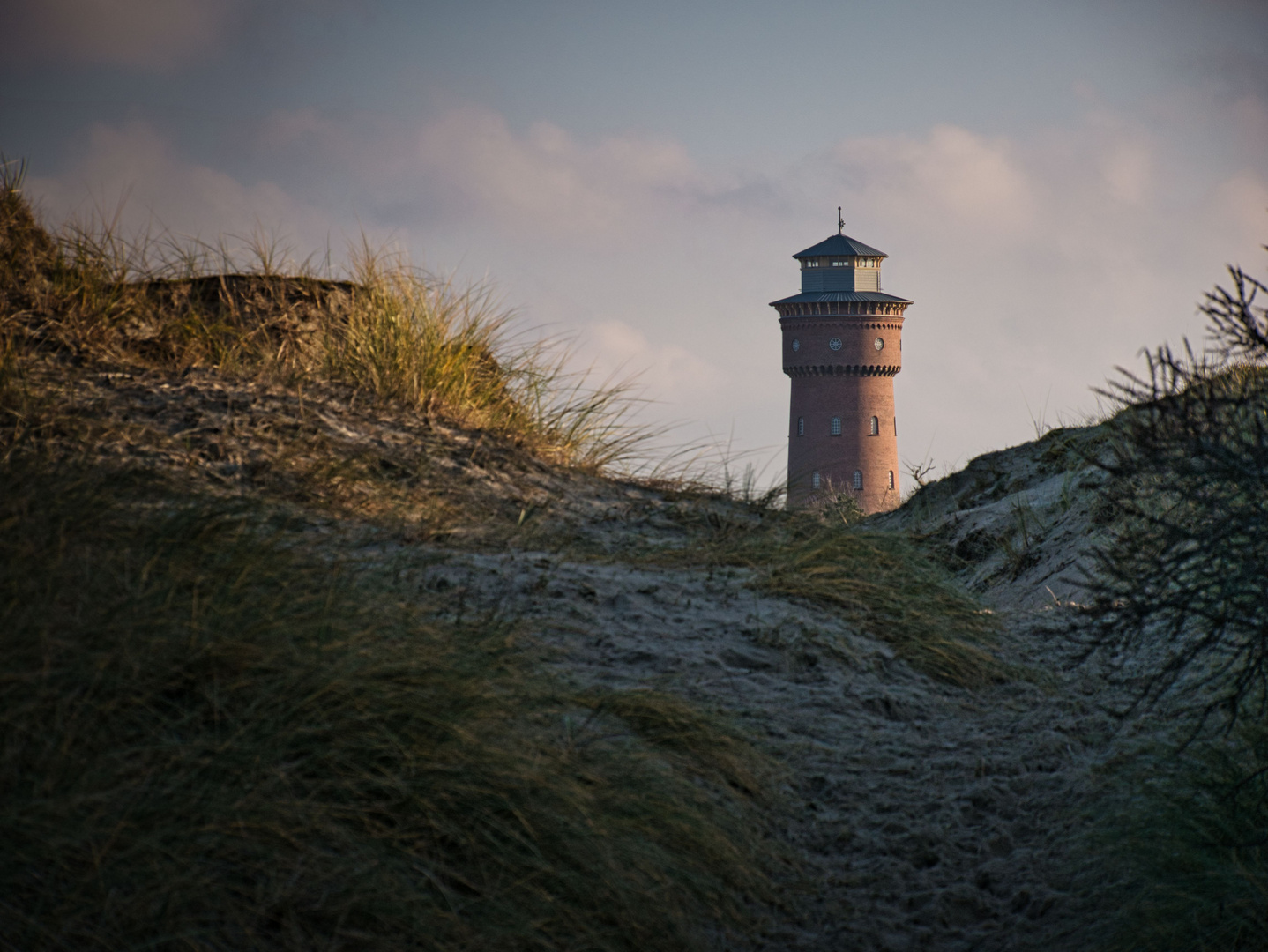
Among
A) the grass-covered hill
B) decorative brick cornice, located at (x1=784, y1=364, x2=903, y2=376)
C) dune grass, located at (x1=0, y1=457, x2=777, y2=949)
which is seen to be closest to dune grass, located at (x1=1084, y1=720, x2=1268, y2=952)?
the grass-covered hill

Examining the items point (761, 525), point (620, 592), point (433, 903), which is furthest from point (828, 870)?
point (761, 525)

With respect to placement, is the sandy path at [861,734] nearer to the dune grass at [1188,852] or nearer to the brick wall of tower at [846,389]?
the dune grass at [1188,852]

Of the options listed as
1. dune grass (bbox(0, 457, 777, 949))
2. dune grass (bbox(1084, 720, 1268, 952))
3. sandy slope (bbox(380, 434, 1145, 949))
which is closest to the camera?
dune grass (bbox(0, 457, 777, 949))

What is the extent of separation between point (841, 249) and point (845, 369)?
242 inches

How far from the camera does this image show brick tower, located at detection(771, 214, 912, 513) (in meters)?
46.6

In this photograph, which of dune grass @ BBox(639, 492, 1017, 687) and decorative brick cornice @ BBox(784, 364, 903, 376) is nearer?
dune grass @ BBox(639, 492, 1017, 687)

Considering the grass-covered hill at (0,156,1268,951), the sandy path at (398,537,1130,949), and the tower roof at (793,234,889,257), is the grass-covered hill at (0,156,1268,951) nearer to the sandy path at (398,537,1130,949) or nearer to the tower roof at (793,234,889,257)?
the sandy path at (398,537,1130,949)

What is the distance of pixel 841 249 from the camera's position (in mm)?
49312

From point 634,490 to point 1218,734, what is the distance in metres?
3.62

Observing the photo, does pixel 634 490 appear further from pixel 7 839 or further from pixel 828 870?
pixel 7 839

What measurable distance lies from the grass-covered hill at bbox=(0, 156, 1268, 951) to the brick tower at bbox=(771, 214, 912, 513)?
41068 mm

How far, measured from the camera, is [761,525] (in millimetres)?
6227

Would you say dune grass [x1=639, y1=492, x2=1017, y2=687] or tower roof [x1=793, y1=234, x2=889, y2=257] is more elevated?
tower roof [x1=793, y1=234, x2=889, y2=257]

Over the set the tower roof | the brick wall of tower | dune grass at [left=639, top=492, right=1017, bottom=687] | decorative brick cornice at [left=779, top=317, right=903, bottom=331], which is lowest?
dune grass at [left=639, top=492, right=1017, bottom=687]
